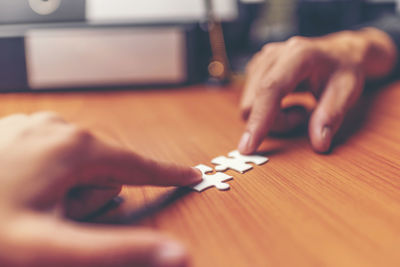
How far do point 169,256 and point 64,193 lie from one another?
0.52ft

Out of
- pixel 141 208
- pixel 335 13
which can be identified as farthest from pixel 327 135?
pixel 335 13

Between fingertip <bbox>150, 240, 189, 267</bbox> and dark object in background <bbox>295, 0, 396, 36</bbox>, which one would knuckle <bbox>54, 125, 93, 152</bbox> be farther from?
dark object in background <bbox>295, 0, 396, 36</bbox>

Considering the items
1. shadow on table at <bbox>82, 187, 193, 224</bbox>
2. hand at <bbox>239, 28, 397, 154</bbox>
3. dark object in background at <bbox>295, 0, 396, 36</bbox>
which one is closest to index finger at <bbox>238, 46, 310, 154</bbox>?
hand at <bbox>239, 28, 397, 154</bbox>

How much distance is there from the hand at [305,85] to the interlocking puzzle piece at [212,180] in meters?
0.12

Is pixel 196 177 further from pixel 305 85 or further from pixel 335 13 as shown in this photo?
pixel 335 13

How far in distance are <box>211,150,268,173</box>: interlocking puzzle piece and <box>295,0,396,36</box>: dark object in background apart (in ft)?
3.72

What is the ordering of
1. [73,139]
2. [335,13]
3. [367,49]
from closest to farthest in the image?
[73,139]
[367,49]
[335,13]

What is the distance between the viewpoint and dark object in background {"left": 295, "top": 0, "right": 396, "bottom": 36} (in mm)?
1578

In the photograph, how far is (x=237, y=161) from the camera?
0.65m

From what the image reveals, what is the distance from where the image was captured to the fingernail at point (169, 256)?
0.98ft

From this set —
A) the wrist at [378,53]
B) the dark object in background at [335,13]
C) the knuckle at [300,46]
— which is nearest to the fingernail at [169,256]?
the knuckle at [300,46]

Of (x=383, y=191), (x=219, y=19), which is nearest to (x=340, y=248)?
(x=383, y=191)

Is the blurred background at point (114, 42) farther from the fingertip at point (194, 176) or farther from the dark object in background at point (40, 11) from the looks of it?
the fingertip at point (194, 176)

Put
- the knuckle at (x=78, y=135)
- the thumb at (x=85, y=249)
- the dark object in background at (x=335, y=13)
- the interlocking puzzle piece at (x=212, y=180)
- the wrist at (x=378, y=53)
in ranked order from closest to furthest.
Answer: the thumb at (x=85, y=249), the knuckle at (x=78, y=135), the interlocking puzzle piece at (x=212, y=180), the wrist at (x=378, y=53), the dark object in background at (x=335, y=13)
